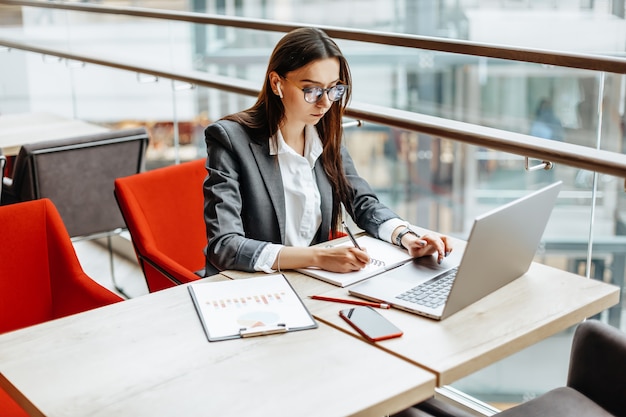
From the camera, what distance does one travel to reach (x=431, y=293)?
5.95ft

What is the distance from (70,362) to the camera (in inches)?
61.3

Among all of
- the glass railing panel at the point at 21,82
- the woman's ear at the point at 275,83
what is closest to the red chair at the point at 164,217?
the woman's ear at the point at 275,83

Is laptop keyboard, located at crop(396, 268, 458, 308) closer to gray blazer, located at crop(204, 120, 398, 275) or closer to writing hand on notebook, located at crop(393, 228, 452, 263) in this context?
writing hand on notebook, located at crop(393, 228, 452, 263)

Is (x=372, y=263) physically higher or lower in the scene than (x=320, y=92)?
lower

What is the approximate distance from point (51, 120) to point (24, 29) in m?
4.43

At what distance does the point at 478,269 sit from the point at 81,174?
2.13 metres

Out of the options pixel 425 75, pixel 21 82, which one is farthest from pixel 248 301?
pixel 425 75

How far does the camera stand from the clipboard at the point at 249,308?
1.66m

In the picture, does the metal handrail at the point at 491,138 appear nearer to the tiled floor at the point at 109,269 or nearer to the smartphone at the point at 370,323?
the smartphone at the point at 370,323

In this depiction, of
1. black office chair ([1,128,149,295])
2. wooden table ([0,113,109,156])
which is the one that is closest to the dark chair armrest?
black office chair ([1,128,149,295])

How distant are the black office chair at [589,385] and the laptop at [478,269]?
222mm

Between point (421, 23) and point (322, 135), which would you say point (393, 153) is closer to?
point (421, 23)

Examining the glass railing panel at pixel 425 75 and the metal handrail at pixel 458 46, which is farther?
the glass railing panel at pixel 425 75

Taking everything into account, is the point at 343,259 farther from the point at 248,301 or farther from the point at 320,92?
the point at 320,92
